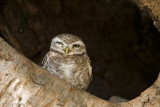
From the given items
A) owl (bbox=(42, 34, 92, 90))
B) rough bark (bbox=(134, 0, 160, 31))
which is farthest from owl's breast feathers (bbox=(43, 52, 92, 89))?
rough bark (bbox=(134, 0, 160, 31))

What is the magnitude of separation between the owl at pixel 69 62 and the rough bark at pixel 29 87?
2.33 ft

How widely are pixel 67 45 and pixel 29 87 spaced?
1030 mm

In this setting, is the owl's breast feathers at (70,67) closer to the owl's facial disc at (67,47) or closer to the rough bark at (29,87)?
the owl's facial disc at (67,47)

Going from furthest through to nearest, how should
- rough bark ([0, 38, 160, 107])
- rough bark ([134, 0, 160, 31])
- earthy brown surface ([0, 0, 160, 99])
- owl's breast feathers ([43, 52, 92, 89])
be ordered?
earthy brown surface ([0, 0, 160, 99])
owl's breast feathers ([43, 52, 92, 89])
rough bark ([134, 0, 160, 31])
rough bark ([0, 38, 160, 107])

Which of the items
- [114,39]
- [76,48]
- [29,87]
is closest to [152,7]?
[76,48]

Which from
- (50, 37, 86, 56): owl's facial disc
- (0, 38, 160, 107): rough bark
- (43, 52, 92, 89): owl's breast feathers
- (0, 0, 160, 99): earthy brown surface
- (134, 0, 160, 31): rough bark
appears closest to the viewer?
(0, 38, 160, 107): rough bark

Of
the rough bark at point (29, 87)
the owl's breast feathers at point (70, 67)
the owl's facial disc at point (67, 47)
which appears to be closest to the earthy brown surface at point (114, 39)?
the owl's facial disc at point (67, 47)

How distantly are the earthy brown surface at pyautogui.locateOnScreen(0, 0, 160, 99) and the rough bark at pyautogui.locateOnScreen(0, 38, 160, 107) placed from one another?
2.38 metres

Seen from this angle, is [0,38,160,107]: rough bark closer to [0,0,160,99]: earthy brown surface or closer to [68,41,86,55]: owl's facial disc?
[68,41,86,55]: owl's facial disc

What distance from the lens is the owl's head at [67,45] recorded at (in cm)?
329

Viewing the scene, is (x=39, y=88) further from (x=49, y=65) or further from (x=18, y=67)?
(x=49, y=65)

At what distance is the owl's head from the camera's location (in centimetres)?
329

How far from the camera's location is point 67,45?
329 cm

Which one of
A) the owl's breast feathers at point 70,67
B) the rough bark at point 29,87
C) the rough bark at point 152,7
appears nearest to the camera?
the rough bark at point 29,87
